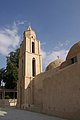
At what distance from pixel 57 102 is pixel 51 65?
31.0ft

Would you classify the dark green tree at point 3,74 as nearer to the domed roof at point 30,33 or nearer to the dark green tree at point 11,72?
the dark green tree at point 11,72

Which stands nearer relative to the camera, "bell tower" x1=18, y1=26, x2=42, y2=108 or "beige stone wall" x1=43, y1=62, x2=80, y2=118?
"beige stone wall" x1=43, y1=62, x2=80, y2=118

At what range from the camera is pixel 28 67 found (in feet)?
90.3

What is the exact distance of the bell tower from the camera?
26047 millimetres

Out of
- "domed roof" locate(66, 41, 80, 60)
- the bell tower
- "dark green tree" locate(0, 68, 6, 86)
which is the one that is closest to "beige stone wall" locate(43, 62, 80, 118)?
"domed roof" locate(66, 41, 80, 60)

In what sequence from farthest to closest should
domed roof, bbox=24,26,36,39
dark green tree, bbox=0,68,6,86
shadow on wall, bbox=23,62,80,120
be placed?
dark green tree, bbox=0,68,6,86
domed roof, bbox=24,26,36,39
shadow on wall, bbox=23,62,80,120

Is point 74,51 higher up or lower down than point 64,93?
higher up

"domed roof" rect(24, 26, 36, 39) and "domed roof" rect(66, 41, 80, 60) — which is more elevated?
"domed roof" rect(24, 26, 36, 39)

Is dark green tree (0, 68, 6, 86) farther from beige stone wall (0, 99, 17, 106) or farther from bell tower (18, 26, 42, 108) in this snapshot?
bell tower (18, 26, 42, 108)

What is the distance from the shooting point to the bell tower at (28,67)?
2605 centimetres

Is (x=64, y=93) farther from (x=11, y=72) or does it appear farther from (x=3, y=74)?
(x=3, y=74)

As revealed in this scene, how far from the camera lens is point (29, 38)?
98.1 ft

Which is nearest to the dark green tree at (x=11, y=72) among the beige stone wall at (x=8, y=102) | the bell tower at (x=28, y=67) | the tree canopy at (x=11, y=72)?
the tree canopy at (x=11, y=72)

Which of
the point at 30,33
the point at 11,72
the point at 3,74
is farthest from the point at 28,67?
the point at 3,74
